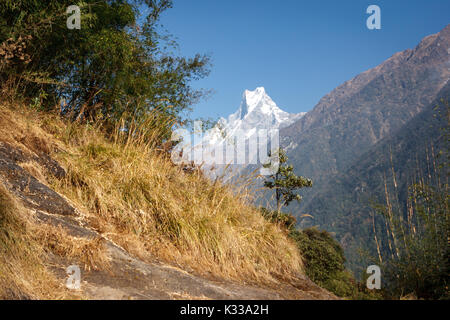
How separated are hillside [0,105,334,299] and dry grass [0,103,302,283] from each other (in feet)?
0.04

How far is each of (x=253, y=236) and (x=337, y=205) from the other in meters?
201

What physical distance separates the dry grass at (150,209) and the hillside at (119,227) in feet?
0.04

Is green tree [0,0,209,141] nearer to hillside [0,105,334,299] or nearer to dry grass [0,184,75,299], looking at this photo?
hillside [0,105,334,299]

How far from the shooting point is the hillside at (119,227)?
2795 millimetres

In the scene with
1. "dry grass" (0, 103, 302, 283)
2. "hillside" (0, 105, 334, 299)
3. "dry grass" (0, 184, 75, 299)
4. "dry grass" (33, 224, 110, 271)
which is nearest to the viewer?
"dry grass" (0, 184, 75, 299)

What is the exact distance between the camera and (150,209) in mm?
4266

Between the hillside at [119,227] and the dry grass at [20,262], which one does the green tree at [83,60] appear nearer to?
the hillside at [119,227]

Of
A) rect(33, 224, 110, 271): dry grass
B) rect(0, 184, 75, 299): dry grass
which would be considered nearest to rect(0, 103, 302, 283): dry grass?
rect(33, 224, 110, 271): dry grass

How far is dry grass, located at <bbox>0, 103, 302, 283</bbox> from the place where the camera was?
398cm

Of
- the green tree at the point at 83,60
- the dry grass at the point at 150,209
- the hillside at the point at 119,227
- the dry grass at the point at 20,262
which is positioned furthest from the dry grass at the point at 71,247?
the green tree at the point at 83,60

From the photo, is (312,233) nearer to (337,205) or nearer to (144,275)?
(144,275)

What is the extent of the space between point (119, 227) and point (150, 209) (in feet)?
1.48

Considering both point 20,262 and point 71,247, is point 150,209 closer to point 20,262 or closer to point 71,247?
point 71,247
